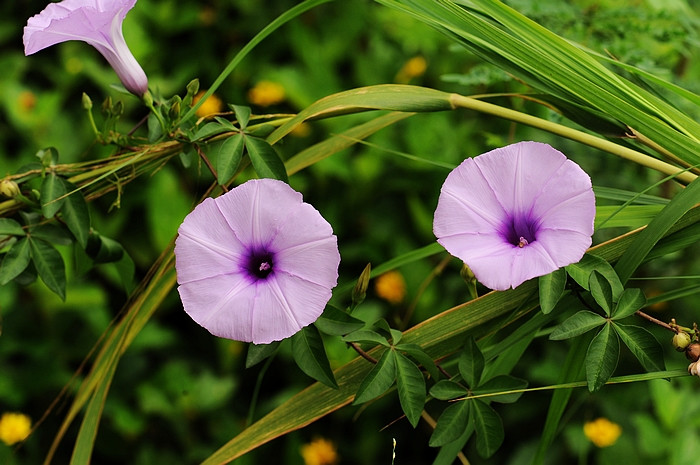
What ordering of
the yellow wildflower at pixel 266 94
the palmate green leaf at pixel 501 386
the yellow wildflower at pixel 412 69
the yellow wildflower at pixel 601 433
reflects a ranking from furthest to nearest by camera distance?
the yellow wildflower at pixel 412 69 < the yellow wildflower at pixel 266 94 < the yellow wildflower at pixel 601 433 < the palmate green leaf at pixel 501 386

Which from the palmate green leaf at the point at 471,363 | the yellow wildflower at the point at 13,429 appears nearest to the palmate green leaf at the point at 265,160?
the palmate green leaf at the point at 471,363

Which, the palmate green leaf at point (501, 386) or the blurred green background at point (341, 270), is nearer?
the palmate green leaf at point (501, 386)

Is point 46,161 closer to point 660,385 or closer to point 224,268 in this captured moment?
point 224,268

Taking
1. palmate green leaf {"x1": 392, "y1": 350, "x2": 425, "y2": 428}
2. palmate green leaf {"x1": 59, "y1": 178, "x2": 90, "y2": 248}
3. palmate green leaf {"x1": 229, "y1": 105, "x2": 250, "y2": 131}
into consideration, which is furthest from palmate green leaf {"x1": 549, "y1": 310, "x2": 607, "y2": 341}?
palmate green leaf {"x1": 59, "y1": 178, "x2": 90, "y2": 248}

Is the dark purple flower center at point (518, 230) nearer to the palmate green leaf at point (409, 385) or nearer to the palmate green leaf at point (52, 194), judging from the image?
the palmate green leaf at point (409, 385)

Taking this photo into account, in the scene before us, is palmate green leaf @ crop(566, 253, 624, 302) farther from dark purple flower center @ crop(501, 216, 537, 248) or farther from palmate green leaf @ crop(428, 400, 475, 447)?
palmate green leaf @ crop(428, 400, 475, 447)

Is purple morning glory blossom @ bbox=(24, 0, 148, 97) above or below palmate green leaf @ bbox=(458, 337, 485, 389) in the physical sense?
above
